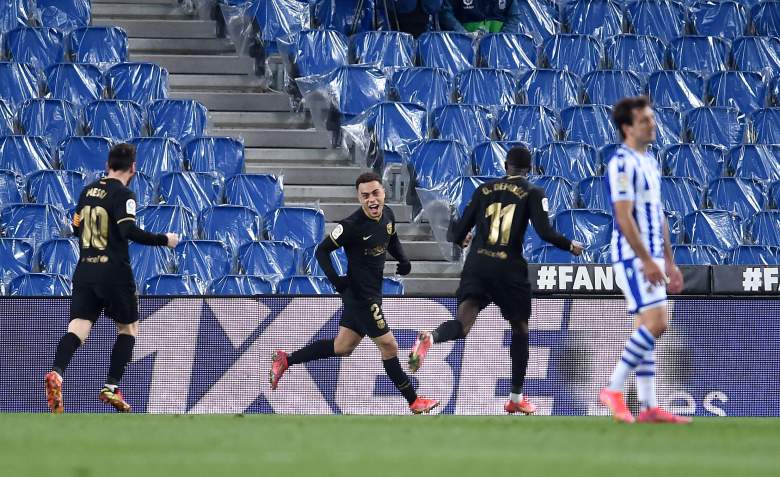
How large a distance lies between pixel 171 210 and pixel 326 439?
731cm

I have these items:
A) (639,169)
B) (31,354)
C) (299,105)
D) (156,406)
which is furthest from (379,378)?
(299,105)

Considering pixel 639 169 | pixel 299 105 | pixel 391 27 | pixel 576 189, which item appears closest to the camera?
pixel 639 169

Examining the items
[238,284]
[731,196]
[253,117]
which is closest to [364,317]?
[238,284]

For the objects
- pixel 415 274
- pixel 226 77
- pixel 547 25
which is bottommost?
pixel 415 274

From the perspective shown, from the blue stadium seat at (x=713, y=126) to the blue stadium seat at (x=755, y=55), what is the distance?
1397 millimetres

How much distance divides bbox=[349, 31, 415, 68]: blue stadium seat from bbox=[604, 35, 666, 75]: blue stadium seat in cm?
255

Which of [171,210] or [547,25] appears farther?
[547,25]

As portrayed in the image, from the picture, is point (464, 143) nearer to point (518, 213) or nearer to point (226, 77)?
point (226, 77)

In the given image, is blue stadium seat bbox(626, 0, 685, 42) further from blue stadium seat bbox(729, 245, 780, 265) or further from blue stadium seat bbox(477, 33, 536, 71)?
blue stadium seat bbox(729, 245, 780, 265)

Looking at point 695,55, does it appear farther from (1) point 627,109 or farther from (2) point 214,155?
(1) point 627,109

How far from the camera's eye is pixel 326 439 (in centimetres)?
707

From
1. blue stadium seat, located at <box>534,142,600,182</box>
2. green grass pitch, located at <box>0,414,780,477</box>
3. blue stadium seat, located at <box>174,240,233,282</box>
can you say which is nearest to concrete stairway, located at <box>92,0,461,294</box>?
blue stadium seat, located at <box>534,142,600,182</box>

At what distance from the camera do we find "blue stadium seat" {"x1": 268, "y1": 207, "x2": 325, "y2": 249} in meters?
14.4

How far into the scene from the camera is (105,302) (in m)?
10.5
